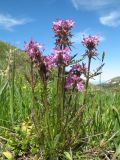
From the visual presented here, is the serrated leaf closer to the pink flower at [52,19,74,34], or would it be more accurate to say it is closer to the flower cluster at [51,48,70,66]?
the flower cluster at [51,48,70,66]

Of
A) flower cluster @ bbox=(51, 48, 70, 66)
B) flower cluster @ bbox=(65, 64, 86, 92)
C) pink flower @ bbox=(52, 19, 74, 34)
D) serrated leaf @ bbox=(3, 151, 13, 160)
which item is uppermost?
pink flower @ bbox=(52, 19, 74, 34)

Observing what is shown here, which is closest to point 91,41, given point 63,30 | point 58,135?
point 63,30

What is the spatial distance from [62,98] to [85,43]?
0.67m

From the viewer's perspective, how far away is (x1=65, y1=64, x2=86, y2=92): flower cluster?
4.36 m

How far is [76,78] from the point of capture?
439cm

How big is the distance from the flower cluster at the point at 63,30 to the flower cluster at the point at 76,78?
338 millimetres

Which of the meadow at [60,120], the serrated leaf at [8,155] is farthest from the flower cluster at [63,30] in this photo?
the serrated leaf at [8,155]

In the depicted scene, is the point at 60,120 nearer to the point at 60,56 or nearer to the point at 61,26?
the point at 60,56

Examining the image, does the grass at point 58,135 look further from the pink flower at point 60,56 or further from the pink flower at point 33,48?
the pink flower at point 33,48

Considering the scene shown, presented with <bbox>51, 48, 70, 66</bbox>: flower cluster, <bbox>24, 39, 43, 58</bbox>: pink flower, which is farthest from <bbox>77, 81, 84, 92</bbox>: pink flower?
<bbox>24, 39, 43, 58</bbox>: pink flower

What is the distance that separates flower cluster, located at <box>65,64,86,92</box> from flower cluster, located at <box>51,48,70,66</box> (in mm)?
221

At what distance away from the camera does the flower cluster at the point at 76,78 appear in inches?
172

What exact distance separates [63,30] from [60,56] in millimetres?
282

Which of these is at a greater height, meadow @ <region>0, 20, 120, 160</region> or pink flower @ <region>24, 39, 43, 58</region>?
pink flower @ <region>24, 39, 43, 58</region>
